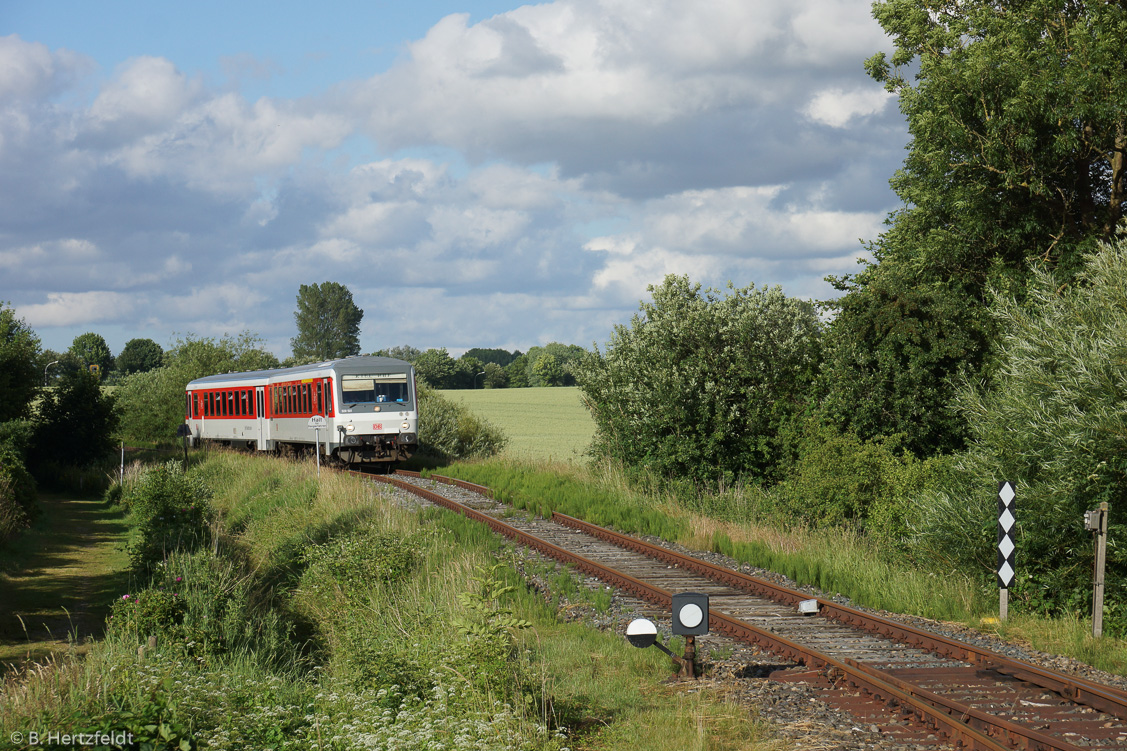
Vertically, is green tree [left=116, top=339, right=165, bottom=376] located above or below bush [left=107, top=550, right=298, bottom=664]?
above

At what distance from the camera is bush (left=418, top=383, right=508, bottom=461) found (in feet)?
111

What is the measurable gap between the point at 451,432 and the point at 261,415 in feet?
24.0

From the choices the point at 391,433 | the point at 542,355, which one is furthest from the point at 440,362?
the point at 391,433

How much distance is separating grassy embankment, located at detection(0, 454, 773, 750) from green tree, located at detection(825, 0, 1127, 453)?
956 centimetres

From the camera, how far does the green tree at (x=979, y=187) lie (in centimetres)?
1834

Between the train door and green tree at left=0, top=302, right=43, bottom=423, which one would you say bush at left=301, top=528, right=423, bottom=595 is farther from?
green tree at left=0, top=302, right=43, bottom=423

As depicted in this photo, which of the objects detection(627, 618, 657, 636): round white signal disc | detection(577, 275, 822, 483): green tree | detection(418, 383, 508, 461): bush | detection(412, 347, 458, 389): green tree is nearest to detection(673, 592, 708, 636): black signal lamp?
detection(627, 618, 657, 636): round white signal disc

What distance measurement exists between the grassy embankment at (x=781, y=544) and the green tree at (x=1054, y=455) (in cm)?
49

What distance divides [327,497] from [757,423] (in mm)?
9729

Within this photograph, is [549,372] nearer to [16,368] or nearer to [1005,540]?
[16,368]

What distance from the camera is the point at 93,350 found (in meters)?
126

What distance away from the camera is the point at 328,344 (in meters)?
117

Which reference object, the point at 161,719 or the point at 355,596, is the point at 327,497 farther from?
the point at 161,719

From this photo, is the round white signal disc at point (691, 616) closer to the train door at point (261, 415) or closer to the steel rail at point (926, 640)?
the steel rail at point (926, 640)
